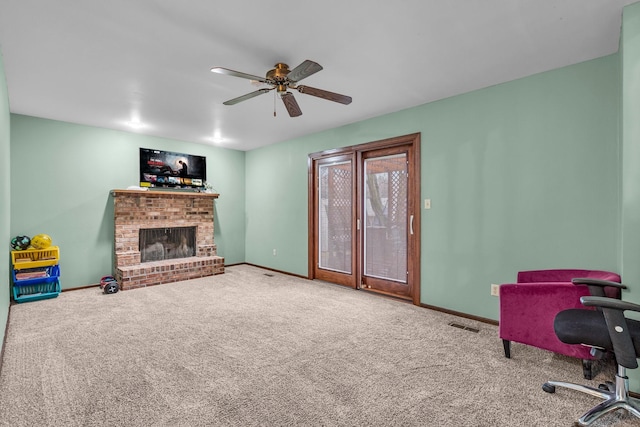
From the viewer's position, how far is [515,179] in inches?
127

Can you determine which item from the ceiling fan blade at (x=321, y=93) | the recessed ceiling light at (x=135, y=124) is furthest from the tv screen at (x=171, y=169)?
the ceiling fan blade at (x=321, y=93)

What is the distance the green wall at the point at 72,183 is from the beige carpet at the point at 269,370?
1163 mm

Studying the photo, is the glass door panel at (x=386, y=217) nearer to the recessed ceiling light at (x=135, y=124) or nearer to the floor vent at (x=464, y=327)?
the floor vent at (x=464, y=327)

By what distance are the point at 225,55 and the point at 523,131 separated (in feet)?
9.66

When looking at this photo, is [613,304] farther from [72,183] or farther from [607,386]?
[72,183]

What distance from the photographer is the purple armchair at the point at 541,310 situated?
230 cm

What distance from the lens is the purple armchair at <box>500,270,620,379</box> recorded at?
2297 mm

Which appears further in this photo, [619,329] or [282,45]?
[282,45]

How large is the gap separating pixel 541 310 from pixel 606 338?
2.07ft

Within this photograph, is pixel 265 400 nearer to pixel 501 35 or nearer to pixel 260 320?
pixel 260 320

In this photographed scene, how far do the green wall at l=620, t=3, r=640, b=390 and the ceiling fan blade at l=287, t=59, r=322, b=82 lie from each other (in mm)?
2077

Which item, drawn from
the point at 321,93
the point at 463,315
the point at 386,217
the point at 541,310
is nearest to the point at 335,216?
the point at 386,217

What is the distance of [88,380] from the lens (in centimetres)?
224

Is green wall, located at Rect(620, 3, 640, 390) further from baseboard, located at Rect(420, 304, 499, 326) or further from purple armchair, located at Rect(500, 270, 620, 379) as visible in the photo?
baseboard, located at Rect(420, 304, 499, 326)
